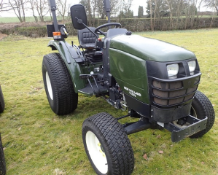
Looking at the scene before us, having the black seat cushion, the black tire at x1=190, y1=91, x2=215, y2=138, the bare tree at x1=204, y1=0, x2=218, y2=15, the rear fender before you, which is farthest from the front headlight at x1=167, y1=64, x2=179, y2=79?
the bare tree at x1=204, y1=0, x2=218, y2=15

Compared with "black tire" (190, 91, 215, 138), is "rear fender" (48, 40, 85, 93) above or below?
above

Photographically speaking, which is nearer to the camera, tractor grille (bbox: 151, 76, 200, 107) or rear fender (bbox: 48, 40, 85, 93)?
Result: tractor grille (bbox: 151, 76, 200, 107)

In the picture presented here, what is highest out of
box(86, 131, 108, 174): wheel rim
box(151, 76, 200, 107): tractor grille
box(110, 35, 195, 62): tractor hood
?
box(110, 35, 195, 62): tractor hood

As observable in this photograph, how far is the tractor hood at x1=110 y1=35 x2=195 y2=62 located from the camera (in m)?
1.62

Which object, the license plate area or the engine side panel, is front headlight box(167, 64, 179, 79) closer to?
the engine side panel

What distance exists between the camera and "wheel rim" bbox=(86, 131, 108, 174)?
81.0 inches

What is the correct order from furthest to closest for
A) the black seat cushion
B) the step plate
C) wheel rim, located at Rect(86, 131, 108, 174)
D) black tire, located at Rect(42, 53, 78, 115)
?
the black seat cushion < black tire, located at Rect(42, 53, 78, 115) < wheel rim, located at Rect(86, 131, 108, 174) < the step plate

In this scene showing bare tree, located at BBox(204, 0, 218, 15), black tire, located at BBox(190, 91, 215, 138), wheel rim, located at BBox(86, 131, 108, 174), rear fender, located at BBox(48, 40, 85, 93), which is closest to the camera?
wheel rim, located at BBox(86, 131, 108, 174)

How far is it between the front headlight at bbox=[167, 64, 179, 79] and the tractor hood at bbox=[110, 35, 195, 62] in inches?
2.2

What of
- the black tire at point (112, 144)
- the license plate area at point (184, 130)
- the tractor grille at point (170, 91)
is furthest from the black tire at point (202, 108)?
the black tire at point (112, 144)

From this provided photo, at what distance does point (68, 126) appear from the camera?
294cm

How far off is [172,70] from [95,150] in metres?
1.18

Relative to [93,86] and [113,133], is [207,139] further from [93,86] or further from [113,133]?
[93,86]

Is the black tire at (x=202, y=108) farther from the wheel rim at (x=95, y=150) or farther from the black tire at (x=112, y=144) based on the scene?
the wheel rim at (x=95, y=150)
